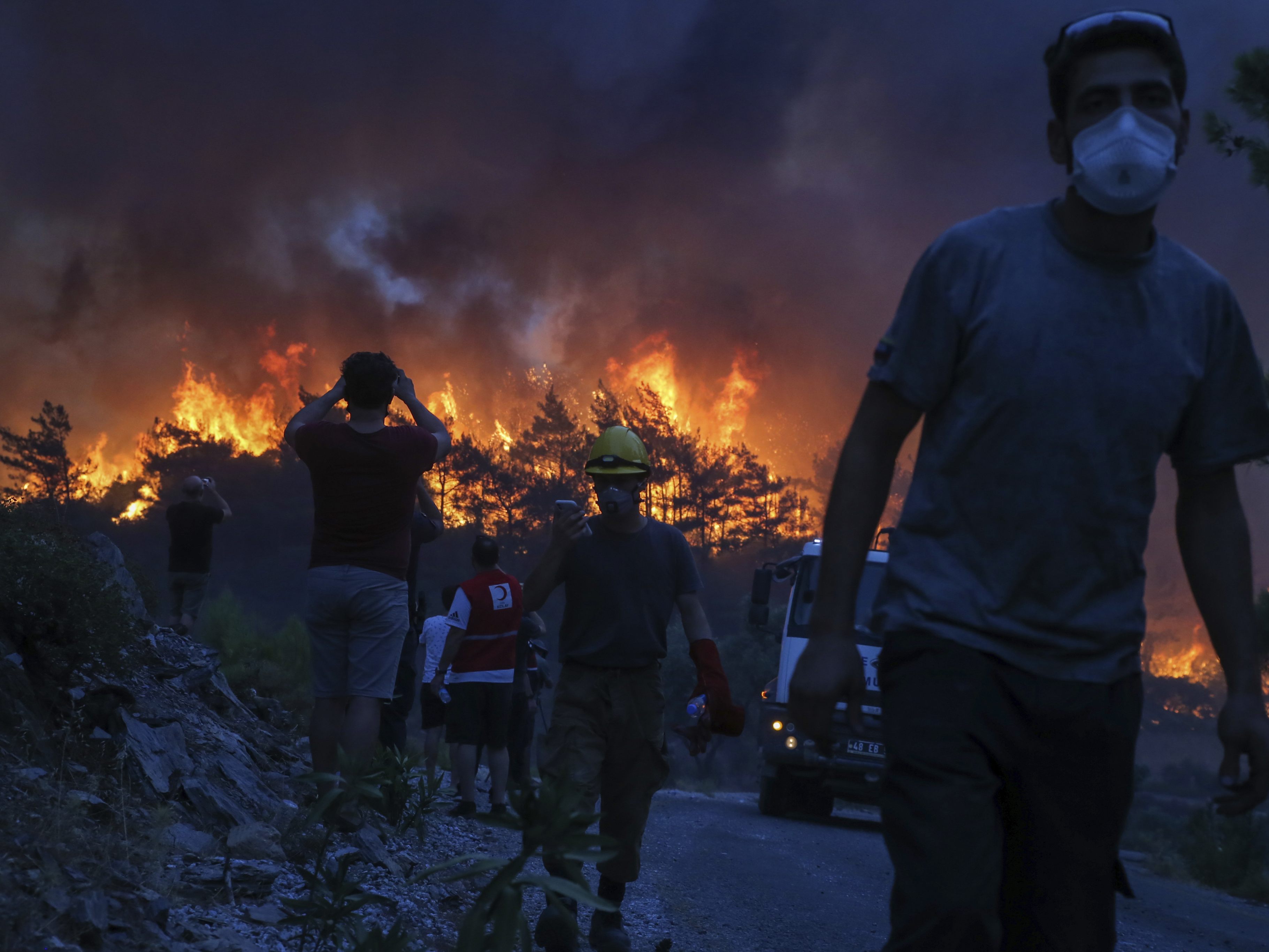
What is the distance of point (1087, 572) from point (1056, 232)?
0.62 metres

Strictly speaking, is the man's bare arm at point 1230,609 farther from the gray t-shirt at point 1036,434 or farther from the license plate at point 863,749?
the license plate at point 863,749

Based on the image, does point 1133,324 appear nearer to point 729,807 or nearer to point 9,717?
point 9,717

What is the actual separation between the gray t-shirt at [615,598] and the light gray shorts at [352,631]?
1.05 m

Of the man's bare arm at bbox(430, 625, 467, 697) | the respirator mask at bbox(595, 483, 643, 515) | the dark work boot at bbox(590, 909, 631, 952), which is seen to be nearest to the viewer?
the dark work boot at bbox(590, 909, 631, 952)

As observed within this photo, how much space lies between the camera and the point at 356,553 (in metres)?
5.41

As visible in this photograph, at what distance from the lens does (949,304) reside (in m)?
2.04

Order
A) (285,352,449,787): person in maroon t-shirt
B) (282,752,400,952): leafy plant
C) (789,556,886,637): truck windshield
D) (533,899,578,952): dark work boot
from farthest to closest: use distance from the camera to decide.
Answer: (789,556,886,637): truck windshield → (285,352,449,787): person in maroon t-shirt → (533,899,578,952): dark work boot → (282,752,400,952): leafy plant

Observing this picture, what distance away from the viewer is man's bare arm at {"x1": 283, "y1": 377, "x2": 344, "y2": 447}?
5.43 meters

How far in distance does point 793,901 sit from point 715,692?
118 inches

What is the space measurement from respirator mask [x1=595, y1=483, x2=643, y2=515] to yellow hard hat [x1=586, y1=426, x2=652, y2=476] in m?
0.09

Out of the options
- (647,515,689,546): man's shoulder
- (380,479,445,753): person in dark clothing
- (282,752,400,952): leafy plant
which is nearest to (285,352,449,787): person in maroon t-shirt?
(647,515,689,546): man's shoulder

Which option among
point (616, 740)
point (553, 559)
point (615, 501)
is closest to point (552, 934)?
point (616, 740)

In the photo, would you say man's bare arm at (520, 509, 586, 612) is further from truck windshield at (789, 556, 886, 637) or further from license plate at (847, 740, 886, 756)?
license plate at (847, 740, 886, 756)

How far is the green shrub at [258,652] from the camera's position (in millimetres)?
13211
